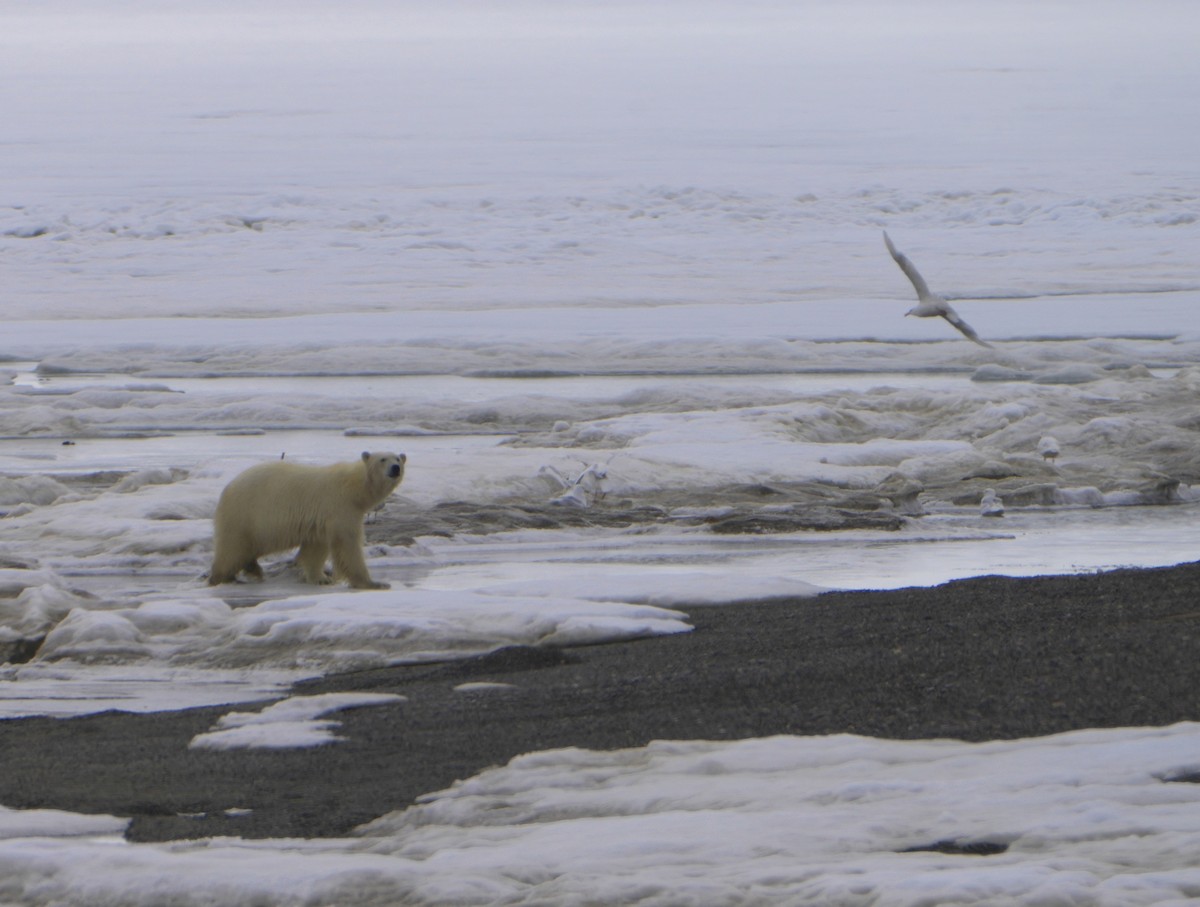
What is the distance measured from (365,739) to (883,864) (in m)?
1.97

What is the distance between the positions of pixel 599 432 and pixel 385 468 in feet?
17.5

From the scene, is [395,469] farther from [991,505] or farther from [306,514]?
[991,505]

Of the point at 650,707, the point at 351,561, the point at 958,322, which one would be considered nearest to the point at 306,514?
the point at 351,561

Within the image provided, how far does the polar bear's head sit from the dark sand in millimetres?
2311

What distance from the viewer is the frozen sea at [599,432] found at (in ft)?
12.1

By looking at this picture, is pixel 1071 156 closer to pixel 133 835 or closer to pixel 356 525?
pixel 356 525

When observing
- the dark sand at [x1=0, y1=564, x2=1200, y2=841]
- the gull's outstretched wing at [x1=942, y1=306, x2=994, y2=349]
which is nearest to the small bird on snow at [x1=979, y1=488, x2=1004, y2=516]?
the dark sand at [x1=0, y1=564, x2=1200, y2=841]

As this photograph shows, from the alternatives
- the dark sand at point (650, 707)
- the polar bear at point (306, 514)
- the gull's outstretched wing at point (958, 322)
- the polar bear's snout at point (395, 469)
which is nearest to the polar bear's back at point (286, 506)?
the polar bear at point (306, 514)

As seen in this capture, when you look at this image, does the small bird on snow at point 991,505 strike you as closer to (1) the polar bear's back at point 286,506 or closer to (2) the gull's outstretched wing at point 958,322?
(1) the polar bear's back at point 286,506

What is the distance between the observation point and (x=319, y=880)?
351cm

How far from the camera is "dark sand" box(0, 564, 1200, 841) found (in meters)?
4.40

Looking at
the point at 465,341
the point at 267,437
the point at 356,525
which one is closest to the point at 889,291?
the point at 465,341

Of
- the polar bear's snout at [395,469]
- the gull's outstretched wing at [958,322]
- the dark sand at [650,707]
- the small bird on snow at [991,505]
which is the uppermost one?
the gull's outstretched wing at [958,322]

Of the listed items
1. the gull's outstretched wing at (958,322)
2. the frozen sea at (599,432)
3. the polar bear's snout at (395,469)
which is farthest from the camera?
the gull's outstretched wing at (958,322)
